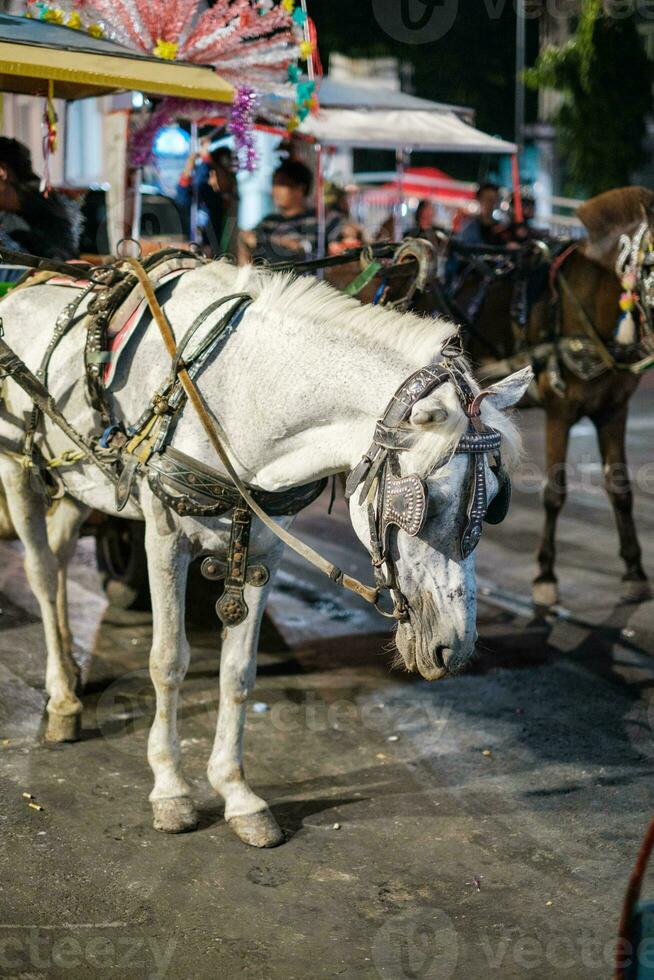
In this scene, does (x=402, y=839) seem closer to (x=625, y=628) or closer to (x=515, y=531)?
(x=625, y=628)

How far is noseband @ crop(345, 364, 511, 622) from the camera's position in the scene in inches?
123

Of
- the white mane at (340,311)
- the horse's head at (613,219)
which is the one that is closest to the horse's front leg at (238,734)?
the white mane at (340,311)

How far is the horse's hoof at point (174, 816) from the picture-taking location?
13.5ft

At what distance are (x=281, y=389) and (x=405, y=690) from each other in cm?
252

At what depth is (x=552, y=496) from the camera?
713cm

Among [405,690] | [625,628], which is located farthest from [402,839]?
[625,628]

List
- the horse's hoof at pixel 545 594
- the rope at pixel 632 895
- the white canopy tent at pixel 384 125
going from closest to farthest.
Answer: the rope at pixel 632 895 → the horse's hoof at pixel 545 594 → the white canopy tent at pixel 384 125

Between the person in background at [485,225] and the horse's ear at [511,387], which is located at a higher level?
the person in background at [485,225]

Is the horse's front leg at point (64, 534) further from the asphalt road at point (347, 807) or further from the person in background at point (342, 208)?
the person in background at point (342, 208)

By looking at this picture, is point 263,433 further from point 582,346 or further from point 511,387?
point 582,346

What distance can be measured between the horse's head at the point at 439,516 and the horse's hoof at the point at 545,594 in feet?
12.3

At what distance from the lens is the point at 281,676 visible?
584cm

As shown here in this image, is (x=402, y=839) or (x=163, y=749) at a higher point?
(x=163, y=749)

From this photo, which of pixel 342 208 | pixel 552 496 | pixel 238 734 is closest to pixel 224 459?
pixel 238 734
